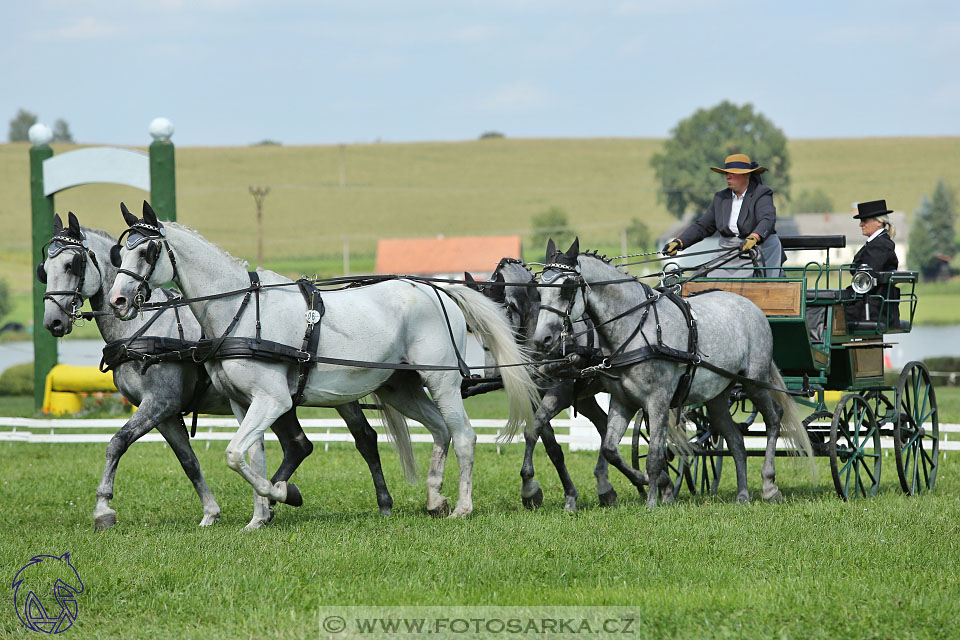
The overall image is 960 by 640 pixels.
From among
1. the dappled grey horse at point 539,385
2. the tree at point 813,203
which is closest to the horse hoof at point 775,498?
the dappled grey horse at point 539,385

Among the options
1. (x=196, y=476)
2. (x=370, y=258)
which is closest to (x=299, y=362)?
(x=196, y=476)

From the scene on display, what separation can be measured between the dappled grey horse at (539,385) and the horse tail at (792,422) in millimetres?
1710

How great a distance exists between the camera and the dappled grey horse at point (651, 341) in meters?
8.16

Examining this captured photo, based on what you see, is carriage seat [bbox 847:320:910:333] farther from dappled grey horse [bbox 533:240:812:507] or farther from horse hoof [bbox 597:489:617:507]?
horse hoof [bbox 597:489:617:507]

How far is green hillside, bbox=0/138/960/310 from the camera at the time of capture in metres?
75.0

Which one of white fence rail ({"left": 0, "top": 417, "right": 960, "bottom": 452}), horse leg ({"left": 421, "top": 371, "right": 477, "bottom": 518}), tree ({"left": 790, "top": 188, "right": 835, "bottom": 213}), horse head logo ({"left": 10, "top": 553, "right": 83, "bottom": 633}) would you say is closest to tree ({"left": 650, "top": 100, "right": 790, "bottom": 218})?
tree ({"left": 790, "top": 188, "right": 835, "bottom": 213})

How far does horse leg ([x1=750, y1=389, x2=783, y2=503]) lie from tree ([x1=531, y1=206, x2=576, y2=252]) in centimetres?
6330

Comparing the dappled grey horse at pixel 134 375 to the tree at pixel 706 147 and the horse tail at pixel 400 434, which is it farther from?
the tree at pixel 706 147

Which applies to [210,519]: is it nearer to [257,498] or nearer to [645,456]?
[257,498]

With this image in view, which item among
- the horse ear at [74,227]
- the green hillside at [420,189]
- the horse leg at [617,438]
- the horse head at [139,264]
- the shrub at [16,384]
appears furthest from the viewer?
the green hillside at [420,189]

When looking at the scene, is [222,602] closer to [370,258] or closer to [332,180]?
[370,258]

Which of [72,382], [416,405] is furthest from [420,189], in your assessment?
[416,405]

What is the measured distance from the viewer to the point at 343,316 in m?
8.16

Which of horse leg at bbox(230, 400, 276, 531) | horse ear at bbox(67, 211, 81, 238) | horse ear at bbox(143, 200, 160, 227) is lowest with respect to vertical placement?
Answer: horse leg at bbox(230, 400, 276, 531)
